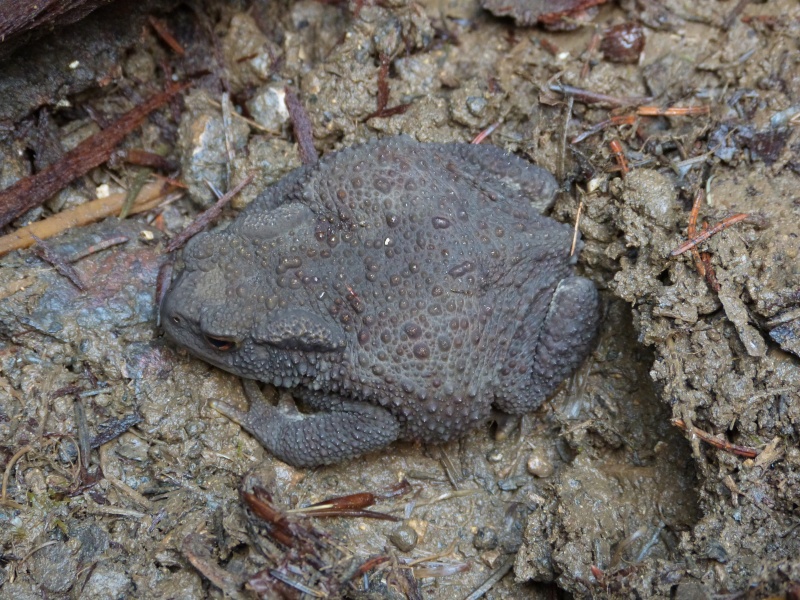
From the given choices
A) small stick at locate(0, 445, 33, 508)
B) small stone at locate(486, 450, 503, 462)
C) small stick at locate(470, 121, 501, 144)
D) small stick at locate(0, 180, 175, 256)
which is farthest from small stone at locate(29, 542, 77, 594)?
small stick at locate(470, 121, 501, 144)

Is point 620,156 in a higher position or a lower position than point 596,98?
lower

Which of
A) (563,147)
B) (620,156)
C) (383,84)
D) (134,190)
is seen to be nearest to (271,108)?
(383,84)

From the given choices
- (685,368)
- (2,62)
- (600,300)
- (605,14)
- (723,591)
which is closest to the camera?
(723,591)

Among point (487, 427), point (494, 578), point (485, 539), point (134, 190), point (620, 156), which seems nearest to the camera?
point (494, 578)

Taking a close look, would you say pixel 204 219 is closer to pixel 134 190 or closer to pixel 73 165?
pixel 134 190

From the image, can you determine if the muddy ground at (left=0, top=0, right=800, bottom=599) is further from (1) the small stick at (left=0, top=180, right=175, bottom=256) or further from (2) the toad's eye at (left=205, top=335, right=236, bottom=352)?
(2) the toad's eye at (left=205, top=335, right=236, bottom=352)

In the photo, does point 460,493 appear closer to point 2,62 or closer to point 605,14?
point 605,14

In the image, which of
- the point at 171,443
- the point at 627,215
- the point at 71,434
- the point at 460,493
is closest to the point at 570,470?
the point at 460,493
